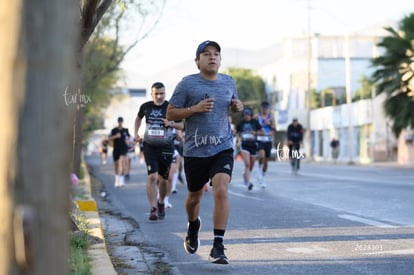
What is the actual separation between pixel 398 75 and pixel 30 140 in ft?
108

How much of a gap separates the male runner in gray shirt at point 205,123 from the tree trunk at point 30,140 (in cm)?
416

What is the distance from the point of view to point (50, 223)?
2.85 meters

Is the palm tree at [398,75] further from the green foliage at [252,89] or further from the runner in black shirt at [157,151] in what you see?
the green foliage at [252,89]

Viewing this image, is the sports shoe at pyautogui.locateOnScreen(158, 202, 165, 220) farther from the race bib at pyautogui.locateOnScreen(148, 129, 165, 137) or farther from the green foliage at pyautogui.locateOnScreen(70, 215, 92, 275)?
the green foliage at pyautogui.locateOnScreen(70, 215, 92, 275)

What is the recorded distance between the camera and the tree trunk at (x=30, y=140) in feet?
9.25

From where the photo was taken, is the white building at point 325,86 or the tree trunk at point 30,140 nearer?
the tree trunk at point 30,140

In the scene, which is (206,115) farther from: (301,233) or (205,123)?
(301,233)

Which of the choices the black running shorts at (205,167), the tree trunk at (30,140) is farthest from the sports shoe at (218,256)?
the tree trunk at (30,140)

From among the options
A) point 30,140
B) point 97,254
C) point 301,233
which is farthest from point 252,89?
point 30,140

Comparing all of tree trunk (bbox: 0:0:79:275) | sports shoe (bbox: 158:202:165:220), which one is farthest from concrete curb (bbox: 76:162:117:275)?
tree trunk (bbox: 0:0:79:275)

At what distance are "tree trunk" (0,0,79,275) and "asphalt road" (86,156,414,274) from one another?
4.08 meters

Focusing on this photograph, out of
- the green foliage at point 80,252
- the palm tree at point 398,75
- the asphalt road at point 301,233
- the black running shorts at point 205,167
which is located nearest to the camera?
the green foliage at point 80,252

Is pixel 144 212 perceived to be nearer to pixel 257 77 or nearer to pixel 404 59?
pixel 404 59

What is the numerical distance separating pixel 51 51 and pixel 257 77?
88.9 meters
